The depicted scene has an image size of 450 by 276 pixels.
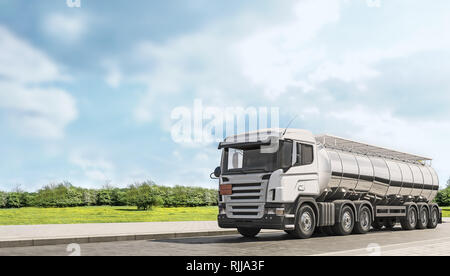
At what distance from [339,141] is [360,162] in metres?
1.49

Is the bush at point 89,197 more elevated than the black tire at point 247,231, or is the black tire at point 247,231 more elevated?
the bush at point 89,197

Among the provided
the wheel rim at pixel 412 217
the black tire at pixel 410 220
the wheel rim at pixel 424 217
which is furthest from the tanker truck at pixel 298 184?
the wheel rim at pixel 424 217

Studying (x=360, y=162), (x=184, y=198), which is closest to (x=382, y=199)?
(x=360, y=162)

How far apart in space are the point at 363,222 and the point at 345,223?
141 centimetres

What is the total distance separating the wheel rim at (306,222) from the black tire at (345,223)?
1.65 metres

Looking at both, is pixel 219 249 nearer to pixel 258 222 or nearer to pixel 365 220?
pixel 258 222

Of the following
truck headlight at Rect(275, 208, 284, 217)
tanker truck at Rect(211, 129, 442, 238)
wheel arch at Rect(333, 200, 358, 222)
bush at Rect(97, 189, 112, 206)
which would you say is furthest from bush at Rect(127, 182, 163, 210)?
truck headlight at Rect(275, 208, 284, 217)

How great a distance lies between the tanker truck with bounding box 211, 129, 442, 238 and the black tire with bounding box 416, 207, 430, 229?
3419 mm

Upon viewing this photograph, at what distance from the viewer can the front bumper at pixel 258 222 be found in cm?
1363

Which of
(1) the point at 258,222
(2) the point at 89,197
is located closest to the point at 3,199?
(2) the point at 89,197

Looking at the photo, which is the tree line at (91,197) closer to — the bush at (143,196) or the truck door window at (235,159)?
the bush at (143,196)

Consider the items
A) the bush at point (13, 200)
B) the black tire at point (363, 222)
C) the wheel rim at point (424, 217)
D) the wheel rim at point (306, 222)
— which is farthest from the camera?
the bush at point (13, 200)

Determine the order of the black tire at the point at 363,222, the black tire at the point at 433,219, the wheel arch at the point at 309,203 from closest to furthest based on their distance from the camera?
the wheel arch at the point at 309,203 → the black tire at the point at 363,222 → the black tire at the point at 433,219
